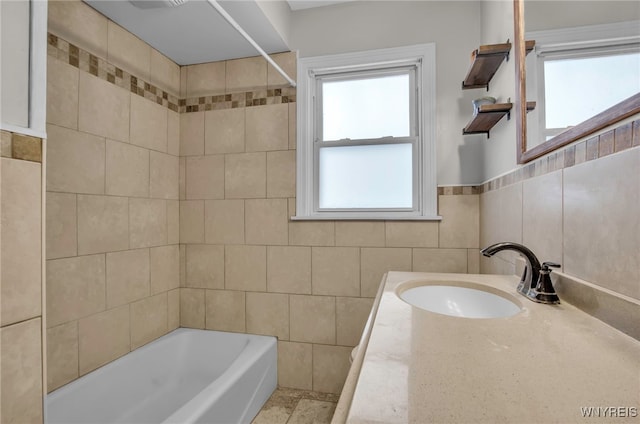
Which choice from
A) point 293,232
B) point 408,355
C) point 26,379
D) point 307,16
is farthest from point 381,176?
point 26,379

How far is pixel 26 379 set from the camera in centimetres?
84

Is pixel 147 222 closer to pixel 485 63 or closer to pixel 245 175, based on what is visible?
pixel 245 175

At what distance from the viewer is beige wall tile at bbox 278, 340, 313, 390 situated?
2.05 m

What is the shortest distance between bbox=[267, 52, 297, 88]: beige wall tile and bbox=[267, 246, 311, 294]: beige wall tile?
117cm

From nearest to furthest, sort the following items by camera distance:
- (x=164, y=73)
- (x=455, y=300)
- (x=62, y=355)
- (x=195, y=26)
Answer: (x=455, y=300) < (x=62, y=355) < (x=195, y=26) < (x=164, y=73)

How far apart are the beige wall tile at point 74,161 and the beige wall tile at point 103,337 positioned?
722 millimetres

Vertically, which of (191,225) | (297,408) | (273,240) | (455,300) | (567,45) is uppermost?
(567,45)

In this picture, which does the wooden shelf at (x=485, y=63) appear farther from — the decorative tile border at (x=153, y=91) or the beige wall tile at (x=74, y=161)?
the beige wall tile at (x=74, y=161)

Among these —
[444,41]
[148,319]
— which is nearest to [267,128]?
[444,41]

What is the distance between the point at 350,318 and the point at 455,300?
95cm

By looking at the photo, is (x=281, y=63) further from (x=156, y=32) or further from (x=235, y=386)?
(x=235, y=386)

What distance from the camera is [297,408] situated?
1.87m

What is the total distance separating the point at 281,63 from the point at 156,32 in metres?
0.80

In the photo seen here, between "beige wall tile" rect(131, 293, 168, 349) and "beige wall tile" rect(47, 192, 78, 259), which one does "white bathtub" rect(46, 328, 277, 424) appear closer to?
"beige wall tile" rect(131, 293, 168, 349)
